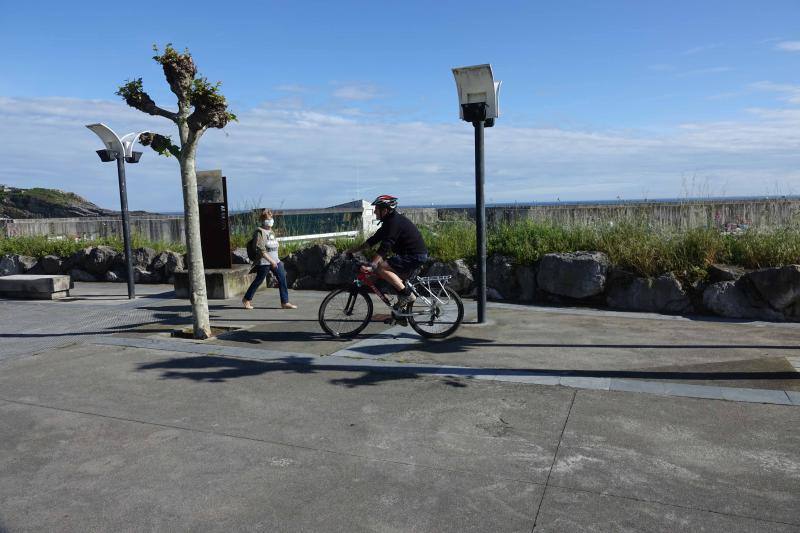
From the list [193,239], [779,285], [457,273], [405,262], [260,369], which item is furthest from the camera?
[457,273]

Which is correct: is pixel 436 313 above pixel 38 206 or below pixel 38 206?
below

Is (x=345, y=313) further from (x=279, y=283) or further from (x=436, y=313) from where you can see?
(x=279, y=283)

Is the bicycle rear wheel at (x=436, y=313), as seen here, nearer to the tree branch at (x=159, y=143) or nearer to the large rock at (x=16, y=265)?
the tree branch at (x=159, y=143)

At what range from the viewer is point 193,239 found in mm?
7969

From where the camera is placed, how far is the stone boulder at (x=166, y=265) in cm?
1402

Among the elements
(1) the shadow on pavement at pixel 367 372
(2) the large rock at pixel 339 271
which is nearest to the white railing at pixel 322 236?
(2) the large rock at pixel 339 271

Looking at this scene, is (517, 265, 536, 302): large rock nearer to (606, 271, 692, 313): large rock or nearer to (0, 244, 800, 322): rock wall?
(0, 244, 800, 322): rock wall

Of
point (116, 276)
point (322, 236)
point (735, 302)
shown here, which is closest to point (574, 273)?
point (735, 302)

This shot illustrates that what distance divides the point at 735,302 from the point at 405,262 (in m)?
4.74

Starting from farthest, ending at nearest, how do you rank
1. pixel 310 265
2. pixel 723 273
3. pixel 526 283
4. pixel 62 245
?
pixel 62 245, pixel 310 265, pixel 526 283, pixel 723 273

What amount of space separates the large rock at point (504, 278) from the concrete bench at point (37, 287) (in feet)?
27.8

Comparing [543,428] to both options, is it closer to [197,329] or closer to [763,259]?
[197,329]

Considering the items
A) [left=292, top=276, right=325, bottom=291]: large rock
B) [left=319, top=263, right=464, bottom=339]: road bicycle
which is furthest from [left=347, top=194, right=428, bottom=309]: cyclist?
[left=292, top=276, right=325, bottom=291]: large rock

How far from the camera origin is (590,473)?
3.84 meters
